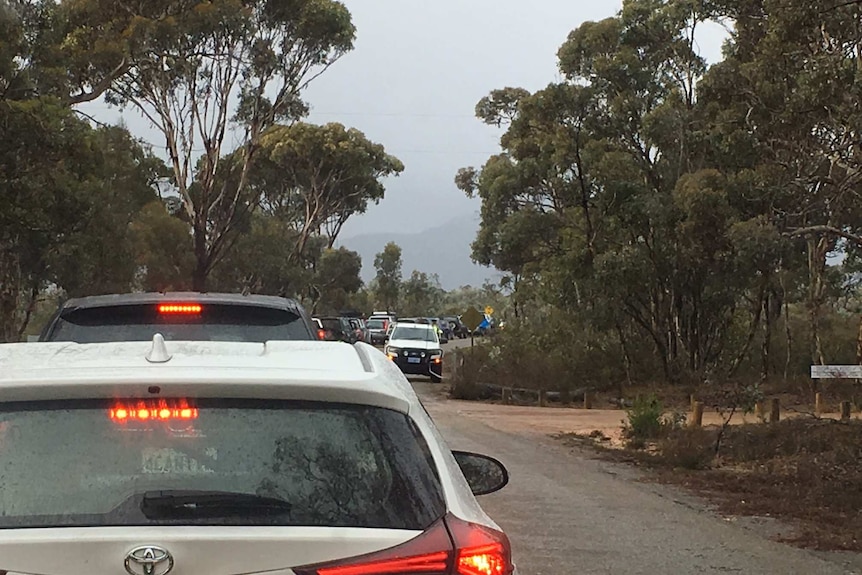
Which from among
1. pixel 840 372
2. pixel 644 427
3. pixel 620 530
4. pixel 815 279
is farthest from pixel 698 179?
pixel 620 530

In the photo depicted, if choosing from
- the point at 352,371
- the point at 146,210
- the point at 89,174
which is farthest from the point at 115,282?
the point at 352,371

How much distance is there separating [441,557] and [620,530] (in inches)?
283

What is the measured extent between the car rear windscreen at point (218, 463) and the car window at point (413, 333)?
103 ft

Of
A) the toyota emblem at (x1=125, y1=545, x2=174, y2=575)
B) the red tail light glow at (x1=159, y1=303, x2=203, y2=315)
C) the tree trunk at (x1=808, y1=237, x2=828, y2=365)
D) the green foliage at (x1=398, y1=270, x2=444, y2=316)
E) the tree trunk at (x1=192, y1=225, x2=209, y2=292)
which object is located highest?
the green foliage at (x1=398, y1=270, x2=444, y2=316)

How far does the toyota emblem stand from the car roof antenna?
776mm

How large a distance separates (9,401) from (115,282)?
33513 mm

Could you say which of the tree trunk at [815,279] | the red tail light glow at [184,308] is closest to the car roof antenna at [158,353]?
the red tail light glow at [184,308]

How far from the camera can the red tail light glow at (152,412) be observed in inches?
126

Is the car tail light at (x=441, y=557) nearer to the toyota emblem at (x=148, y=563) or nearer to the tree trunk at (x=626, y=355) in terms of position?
the toyota emblem at (x=148, y=563)

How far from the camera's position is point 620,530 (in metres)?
9.95

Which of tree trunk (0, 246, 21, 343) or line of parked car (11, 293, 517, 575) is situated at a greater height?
tree trunk (0, 246, 21, 343)

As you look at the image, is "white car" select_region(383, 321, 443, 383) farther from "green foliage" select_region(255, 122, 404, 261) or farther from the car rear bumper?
"green foliage" select_region(255, 122, 404, 261)

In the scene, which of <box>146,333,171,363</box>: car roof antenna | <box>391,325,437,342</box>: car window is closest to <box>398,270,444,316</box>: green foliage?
<box>391,325,437,342</box>: car window

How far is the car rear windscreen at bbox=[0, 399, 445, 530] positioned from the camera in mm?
3064
